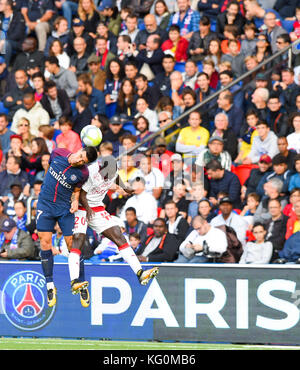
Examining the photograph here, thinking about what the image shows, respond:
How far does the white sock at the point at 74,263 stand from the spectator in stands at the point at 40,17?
1010 cm

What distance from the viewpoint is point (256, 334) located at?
1498 cm

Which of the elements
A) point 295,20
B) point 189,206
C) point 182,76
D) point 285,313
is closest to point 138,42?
point 182,76

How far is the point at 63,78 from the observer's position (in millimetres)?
20812

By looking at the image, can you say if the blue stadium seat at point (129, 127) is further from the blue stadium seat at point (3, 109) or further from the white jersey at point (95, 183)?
the white jersey at point (95, 183)

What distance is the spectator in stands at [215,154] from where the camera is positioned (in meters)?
17.2

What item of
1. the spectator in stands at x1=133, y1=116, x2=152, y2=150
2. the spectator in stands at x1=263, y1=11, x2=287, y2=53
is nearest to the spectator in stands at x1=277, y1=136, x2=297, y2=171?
the spectator in stands at x1=263, y1=11, x2=287, y2=53

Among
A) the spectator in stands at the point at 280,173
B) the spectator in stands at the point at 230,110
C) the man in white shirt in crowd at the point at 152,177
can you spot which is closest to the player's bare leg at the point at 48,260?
the man in white shirt in crowd at the point at 152,177

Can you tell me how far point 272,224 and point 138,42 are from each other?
6643 millimetres

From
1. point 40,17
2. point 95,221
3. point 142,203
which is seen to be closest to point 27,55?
point 40,17

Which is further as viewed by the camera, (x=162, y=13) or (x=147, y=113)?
A: (x=162, y=13)

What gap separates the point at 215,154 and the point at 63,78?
490 centimetres

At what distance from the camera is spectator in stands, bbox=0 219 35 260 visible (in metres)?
16.5

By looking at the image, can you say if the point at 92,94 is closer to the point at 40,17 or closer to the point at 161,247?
the point at 40,17
